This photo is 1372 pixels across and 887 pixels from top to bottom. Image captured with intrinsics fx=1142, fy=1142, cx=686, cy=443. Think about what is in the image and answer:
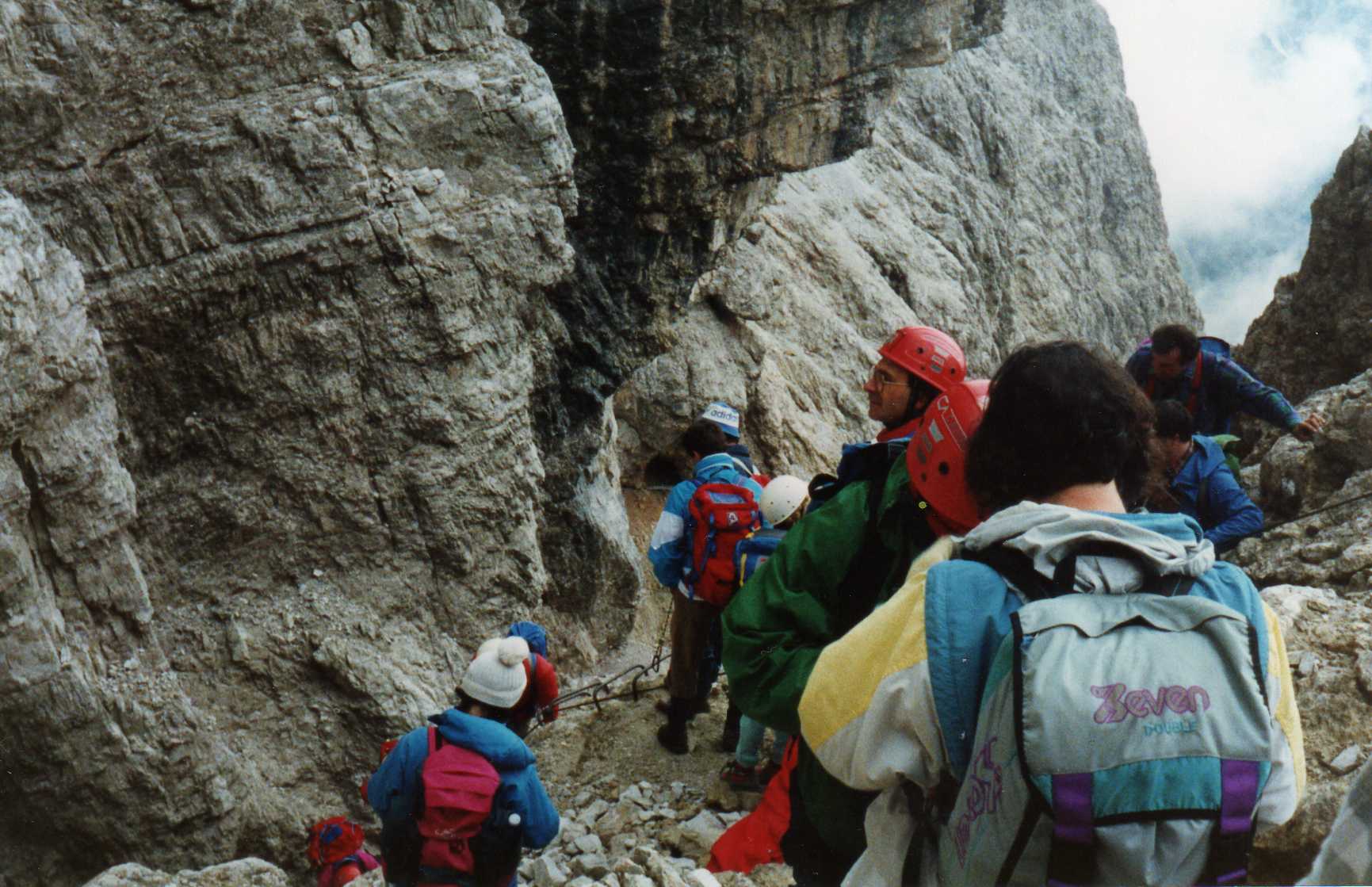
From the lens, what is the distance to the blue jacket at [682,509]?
742 cm

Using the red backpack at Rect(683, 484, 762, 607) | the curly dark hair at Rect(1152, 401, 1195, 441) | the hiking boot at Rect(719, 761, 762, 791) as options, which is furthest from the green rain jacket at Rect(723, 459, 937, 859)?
the hiking boot at Rect(719, 761, 762, 791)

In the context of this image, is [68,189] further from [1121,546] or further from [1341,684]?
[1341,684]

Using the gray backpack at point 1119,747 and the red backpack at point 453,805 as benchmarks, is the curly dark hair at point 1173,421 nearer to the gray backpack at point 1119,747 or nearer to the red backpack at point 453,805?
the red backpack at point 453,805

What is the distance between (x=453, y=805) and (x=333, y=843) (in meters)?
2.81

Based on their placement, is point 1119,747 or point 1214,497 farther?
point 1214,497

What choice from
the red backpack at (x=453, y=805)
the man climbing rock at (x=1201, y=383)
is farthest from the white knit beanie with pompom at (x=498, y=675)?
the man climbing rock at (x=1201, y=383)

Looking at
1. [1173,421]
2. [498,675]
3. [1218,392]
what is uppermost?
[1173,421]

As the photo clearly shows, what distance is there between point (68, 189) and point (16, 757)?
3.43 m

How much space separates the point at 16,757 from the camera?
6719 mm

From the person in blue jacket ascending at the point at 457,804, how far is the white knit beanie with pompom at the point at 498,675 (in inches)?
8.2

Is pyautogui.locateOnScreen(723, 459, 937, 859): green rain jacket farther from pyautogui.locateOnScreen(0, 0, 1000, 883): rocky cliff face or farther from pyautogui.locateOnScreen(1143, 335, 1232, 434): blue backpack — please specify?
pyautogui.locateOnScreen(0, 0, 1000, 883): rocky cliff face

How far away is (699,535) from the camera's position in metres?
7.35

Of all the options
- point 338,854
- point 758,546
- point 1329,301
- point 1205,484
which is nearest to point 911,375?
point 1205,484

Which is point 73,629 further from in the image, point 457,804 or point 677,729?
point 677,729
